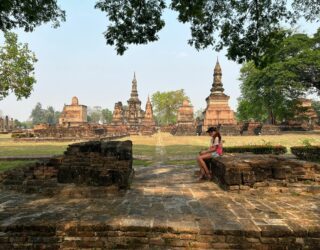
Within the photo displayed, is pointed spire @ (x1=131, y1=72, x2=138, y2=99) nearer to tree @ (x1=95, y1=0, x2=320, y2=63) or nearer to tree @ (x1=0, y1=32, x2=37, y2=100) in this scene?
tree @ (x1=0, y1=32, x2=37, y2=100)

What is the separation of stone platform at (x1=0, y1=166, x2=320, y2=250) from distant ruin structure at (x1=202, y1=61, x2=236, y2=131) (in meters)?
25.4

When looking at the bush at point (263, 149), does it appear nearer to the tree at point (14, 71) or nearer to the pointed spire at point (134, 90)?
the tree at point (14, 71)

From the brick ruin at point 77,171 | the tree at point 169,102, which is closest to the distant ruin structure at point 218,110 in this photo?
the brick ruin at point 77,171

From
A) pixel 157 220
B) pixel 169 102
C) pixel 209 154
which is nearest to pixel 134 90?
pixel 169 102

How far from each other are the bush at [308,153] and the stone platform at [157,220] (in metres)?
5.26

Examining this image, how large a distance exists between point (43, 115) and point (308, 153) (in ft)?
405

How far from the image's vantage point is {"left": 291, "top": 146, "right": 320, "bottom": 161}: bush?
370 inches

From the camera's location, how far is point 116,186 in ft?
16.0

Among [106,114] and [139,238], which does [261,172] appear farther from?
[106,114]

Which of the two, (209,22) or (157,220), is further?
(209,22)

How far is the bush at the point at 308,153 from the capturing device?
30.8 ft

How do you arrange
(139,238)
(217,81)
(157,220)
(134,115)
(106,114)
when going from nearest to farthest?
(139,238) → (157,220) → (217,81) → (134,115) → (106,114)

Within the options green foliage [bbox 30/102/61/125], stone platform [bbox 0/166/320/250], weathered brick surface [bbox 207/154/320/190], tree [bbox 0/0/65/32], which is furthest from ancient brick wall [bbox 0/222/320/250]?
green foliage [bbox 30/102/61/125]

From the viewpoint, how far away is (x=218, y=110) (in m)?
30.3
